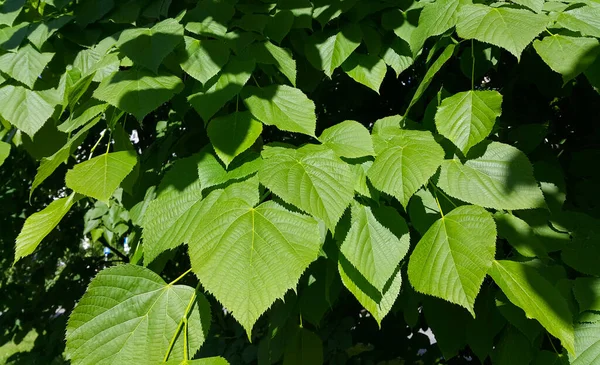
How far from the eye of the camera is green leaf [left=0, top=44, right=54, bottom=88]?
1.50 metres

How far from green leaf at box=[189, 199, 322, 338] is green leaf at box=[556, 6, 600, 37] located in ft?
2.86

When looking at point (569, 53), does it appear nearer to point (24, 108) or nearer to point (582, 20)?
point (582, 20)

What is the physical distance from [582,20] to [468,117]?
0.43 metres

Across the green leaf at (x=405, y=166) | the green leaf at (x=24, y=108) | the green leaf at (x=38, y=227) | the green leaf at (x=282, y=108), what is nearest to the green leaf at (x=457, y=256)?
the green leaf at (x=405, y=166)

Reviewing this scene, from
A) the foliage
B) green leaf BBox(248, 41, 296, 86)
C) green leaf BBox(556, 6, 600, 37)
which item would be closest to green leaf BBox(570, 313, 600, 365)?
the foliage

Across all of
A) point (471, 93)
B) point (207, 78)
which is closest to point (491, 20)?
point (471, 93)

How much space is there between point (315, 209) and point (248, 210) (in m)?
0.14

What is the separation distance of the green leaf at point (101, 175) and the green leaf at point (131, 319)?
191 mm

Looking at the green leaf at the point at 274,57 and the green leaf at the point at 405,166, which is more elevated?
the green leaf at the point at 274,57

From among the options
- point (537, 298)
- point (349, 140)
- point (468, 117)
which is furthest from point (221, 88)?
point (537, 298)

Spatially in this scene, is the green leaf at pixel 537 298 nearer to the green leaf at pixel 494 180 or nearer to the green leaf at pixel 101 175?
the green leaf at pixel 494 180

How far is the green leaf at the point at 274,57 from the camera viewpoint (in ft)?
4.78

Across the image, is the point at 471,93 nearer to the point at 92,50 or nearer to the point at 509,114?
the point at 509,114

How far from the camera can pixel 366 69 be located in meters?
1.65
